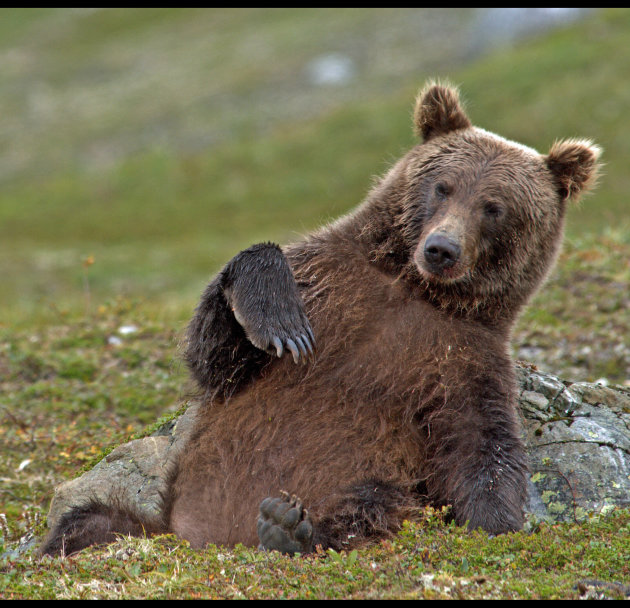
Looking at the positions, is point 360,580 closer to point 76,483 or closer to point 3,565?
point 3,565

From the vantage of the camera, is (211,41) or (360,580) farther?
(211,41)

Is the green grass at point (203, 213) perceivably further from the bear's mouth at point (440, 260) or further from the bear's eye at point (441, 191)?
the bear's mouth at point (440, 260)

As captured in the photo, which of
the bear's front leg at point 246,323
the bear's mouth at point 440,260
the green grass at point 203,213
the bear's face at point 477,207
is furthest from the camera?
the bear's face at point 477,207

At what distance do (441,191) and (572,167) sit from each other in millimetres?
1066

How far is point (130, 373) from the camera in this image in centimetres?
832

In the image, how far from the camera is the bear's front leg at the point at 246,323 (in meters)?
5.30

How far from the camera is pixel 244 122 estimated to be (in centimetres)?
3522

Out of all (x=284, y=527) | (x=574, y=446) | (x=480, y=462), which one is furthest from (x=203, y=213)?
(x=284, y=527)

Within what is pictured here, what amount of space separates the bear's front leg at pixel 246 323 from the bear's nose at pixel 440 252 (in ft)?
2.88

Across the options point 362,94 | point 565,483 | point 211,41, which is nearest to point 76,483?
point 565,483

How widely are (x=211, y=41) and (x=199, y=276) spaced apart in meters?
27.4

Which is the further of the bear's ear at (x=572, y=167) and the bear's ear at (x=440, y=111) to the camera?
the bear's ear at (x=440, y=111)

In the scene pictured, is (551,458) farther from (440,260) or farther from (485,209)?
(485,209)

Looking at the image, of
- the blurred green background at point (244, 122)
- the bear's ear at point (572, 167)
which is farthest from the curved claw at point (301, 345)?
the blurred green background at point (244, 122)
